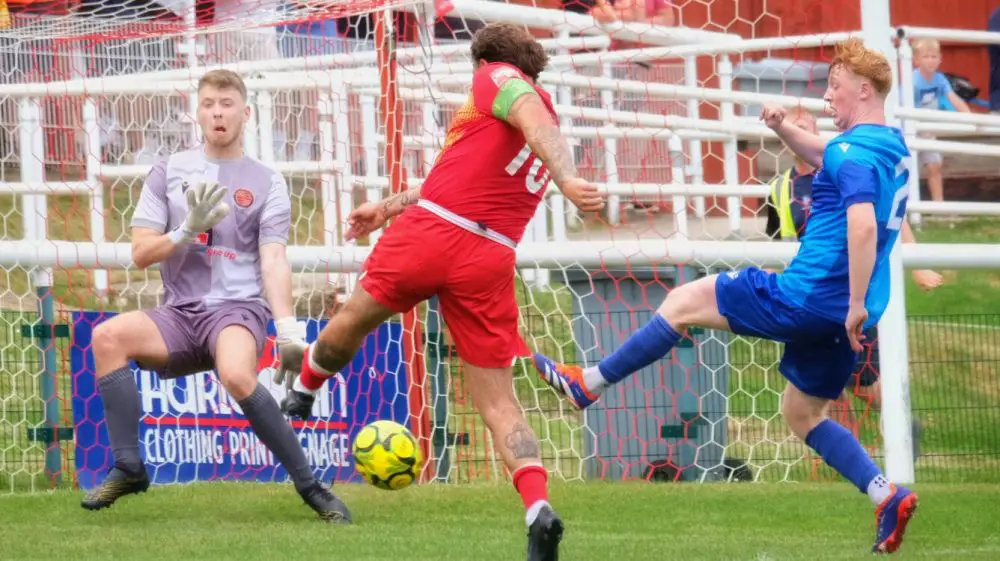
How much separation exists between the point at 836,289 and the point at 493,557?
1635 millimetres

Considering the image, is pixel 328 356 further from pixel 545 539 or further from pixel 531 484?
pixel 545 539

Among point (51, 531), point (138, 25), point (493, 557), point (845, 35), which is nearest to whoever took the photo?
point (493, 557)

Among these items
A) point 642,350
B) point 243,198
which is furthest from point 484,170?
point 243,198

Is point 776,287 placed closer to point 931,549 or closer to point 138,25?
point 931,549

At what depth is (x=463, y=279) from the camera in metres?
6.15

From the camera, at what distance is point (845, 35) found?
8617mm

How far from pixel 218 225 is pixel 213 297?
12.4 inches

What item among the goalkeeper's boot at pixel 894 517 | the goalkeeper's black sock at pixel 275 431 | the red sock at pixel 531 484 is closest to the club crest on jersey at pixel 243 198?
the goalkeeper's black sock at pixel 275 431

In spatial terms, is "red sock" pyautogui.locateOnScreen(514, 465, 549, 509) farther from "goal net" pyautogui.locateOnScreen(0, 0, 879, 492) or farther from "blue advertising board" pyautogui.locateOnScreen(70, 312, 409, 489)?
"blue advertising board" pyautogui.locateOnScreen(70, 312, 409, 489)

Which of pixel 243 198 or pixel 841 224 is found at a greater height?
pixel 243 198

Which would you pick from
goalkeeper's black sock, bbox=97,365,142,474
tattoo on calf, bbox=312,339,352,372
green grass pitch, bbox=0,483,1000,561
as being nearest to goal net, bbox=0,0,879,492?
green grass pitch, bbox=0,483,1000,561

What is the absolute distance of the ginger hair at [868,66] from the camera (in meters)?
6.18

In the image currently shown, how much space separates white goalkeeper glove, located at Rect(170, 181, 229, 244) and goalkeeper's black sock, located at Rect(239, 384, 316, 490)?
727 mm

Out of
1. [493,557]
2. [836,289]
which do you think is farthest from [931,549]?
[493,557]
